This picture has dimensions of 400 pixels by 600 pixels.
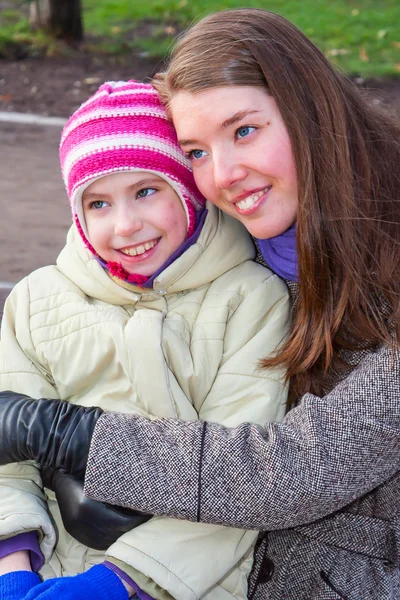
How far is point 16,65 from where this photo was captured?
797 cm

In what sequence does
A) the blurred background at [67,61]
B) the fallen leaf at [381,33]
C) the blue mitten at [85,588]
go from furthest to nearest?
1. the fallen leaf at [381,33]
2. the blurred background at [67,61]
3. the blue mitten at [85,588]

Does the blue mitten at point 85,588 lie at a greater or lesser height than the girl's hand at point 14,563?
greater

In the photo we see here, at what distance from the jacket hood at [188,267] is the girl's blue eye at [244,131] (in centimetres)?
31

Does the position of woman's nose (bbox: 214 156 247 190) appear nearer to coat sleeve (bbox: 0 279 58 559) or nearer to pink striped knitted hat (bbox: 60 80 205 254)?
pink striped knitted hat (bbox: 60 80 205 254)

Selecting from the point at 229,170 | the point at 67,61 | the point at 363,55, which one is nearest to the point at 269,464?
the point at 229,170

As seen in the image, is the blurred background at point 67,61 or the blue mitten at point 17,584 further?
the blurred background at point 67,61

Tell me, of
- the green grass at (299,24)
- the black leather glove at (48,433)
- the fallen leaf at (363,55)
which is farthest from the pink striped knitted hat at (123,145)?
the fallen leaf at (363,55)

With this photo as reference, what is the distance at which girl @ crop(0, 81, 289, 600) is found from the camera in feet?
7.56

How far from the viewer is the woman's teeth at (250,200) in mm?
2354

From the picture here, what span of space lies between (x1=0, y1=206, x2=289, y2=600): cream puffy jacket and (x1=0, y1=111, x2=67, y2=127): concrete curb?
4.20 meters

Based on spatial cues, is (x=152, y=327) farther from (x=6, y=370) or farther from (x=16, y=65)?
(x=16, y=65)

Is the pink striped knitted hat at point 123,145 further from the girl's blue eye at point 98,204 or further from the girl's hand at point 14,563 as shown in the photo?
the girl's hand at point 14,563

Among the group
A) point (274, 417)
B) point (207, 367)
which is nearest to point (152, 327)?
point (207, 367)

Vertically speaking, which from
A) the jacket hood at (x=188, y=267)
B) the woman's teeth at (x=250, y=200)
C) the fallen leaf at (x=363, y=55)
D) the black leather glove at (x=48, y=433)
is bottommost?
the fallen leaf at (x=363, y=55)
